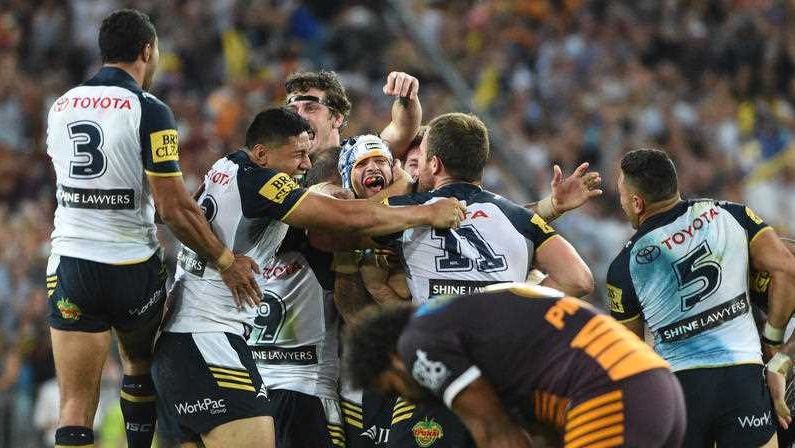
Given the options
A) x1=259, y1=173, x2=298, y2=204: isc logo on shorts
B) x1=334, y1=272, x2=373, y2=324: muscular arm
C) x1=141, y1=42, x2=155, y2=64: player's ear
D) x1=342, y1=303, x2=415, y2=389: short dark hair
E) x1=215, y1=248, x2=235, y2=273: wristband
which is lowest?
x1=342, y1=303, x2=415, y2=389: short dark hair

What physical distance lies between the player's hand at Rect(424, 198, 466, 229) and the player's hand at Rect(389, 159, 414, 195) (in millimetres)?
834

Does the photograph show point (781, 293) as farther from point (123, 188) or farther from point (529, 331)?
point (123, 188)

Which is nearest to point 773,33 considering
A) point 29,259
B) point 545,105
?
point 545,105

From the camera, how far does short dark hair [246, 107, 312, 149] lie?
7.21 metres

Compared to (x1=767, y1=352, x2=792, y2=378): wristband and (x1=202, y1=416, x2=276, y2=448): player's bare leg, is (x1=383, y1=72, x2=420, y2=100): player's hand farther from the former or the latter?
(x1=767, y1=352, x2=792, y2=378): wristband

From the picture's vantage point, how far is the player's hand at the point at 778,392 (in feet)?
24.2

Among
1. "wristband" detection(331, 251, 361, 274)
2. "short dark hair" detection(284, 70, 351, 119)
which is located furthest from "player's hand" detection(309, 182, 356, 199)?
"short dark hair" detection(284, 70, 351, 119)

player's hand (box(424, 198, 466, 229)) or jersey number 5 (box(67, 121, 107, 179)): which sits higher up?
jersey number 5 (box(67, 121, 107, 179))

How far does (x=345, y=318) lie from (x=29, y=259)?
22.9 ft

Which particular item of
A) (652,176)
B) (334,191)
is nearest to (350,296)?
(334,191)

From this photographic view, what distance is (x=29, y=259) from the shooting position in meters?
13.6

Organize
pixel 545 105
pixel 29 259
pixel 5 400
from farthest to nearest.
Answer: pixel 545 105 → pixel 29 259 → pixel 5 400

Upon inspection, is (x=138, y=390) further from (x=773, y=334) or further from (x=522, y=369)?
(x=773, y=334)

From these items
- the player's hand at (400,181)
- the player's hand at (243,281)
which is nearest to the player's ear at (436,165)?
the player's hand at (400,181)
